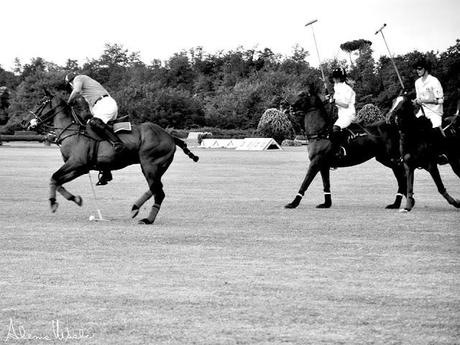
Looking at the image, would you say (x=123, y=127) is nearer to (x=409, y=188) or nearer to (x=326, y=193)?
(x=326, y=193)

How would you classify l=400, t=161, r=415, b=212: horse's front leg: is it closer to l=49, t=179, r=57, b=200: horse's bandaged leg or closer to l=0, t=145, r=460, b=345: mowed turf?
l=0, t=145, r=460, b=345: mowed turf

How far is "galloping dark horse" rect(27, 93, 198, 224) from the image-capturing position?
16.6 metres

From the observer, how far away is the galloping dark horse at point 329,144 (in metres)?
19.7

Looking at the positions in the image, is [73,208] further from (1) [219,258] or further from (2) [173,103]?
(2) [173,103]

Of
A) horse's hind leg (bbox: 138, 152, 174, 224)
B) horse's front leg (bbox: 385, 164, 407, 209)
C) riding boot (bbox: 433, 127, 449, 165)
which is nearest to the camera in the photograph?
horse's hind leg (bbox: 138, 152, 174, 224)

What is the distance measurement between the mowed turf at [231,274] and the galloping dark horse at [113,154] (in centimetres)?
51

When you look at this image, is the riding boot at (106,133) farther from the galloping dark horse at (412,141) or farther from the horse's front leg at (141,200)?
the galloping dark horse at (412,141)

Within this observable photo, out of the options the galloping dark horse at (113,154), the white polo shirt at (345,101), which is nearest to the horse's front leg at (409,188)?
the white polo shirt at (345,101)

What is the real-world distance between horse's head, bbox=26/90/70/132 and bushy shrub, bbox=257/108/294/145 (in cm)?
5562

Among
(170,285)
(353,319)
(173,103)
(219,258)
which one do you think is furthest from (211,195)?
(173,103)

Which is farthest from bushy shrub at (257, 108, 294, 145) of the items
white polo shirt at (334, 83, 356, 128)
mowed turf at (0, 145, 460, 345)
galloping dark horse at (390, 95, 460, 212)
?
galloping dark horse at (390, 95, 460, 212)

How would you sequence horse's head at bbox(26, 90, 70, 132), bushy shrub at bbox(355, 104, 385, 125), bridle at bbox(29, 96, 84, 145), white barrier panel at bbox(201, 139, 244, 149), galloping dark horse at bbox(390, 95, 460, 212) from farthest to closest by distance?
1. bushy shrub at bbox(355, 104, 385, 125)
2. white barrier panel at bbox(201, 139, 244, 149)
3. galloping dark horse at bbox(390, 95, 460, 212)
4. horse's head at bbox(26, 90, 70, 132)
5. bridle at bbox(29, 96, 84, 145)

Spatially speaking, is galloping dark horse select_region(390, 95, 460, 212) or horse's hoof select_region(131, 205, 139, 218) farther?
galloping dark horse select_region(390, 95, 460, 212)

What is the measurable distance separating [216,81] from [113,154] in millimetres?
103710
